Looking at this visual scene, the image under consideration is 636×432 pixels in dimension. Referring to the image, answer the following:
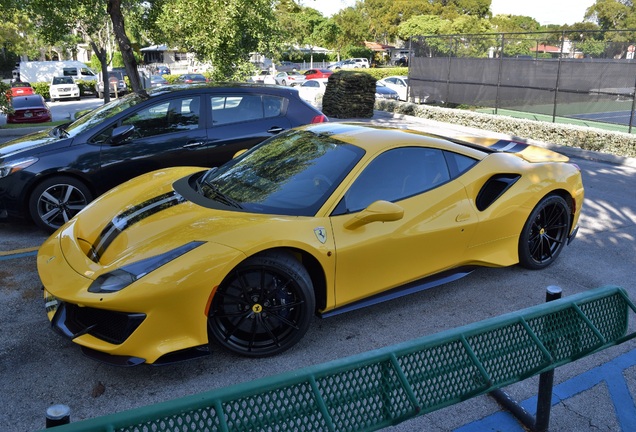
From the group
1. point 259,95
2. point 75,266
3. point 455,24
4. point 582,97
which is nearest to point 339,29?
point 455,24

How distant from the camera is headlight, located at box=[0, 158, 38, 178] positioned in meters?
5.71

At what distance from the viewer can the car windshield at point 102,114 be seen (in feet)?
20.5

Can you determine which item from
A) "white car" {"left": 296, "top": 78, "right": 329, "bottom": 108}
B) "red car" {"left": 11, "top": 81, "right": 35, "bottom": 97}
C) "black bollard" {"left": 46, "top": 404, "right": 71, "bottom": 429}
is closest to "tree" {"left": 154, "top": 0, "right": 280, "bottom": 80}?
"white car" {"left": 296, "top": 78, "right": 329, "bottom": 108}

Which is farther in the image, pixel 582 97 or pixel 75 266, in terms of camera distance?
pixel 582 97

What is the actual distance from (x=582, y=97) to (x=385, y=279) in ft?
42.0

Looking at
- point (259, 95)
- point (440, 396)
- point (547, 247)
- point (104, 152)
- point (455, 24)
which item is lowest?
point (547, 247)

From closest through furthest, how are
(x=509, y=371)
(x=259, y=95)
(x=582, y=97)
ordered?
(x=509, y=371)
(x=259, y=95)
(x=582, y=97)

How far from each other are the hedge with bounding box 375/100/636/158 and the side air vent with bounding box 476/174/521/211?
783cm

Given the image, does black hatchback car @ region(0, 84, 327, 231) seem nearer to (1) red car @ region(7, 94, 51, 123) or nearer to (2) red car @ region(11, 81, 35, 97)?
(1) red car @ region(7, 94, 51, 123)

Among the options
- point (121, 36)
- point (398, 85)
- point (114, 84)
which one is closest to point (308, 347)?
point (121, 36)

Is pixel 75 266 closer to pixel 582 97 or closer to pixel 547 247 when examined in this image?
pixel 547 247

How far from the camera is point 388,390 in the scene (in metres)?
2.26

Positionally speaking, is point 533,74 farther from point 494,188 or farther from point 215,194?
point 215,194

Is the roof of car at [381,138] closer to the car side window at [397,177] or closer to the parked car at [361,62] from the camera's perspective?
the car side window at [397,177]
